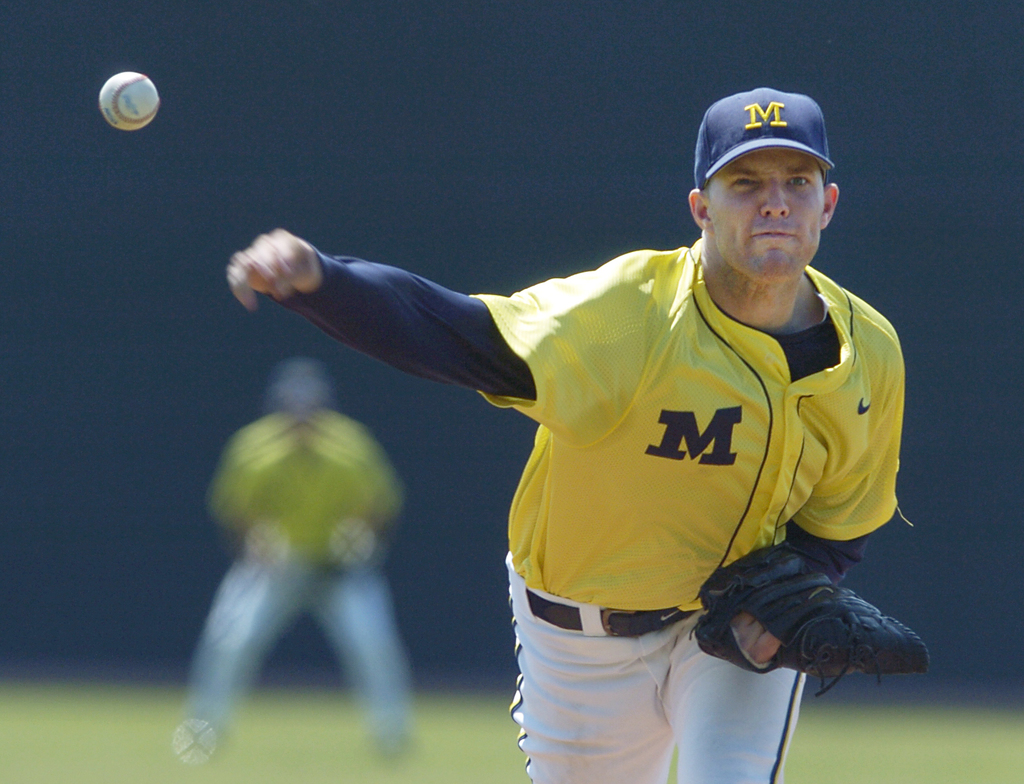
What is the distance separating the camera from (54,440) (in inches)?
391

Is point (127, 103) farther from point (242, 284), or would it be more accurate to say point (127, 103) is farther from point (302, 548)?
point (302, 548)

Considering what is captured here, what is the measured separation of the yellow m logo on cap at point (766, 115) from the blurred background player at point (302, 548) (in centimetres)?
511

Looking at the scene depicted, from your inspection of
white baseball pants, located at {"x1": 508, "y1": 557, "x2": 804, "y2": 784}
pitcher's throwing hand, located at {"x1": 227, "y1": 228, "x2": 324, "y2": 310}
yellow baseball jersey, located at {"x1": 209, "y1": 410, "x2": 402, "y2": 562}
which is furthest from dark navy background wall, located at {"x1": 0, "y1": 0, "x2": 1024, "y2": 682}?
pitcher's throwing hand, located at {"x1": 227, "y1": 228, "x2": 324, "y2": 310}

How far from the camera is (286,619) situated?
7930 mm

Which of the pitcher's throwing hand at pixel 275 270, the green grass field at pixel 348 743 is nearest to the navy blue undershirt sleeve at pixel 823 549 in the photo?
the pitcher's throwing hand at pixel 275 270

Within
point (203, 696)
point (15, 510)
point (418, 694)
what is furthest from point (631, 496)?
point (15, 510)

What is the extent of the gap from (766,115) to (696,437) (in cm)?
72

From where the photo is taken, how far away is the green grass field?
670cm

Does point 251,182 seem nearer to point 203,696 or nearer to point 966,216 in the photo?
point 203,696

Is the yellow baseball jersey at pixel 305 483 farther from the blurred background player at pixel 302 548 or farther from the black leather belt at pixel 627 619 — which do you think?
the black leather belt at pixel 627 619

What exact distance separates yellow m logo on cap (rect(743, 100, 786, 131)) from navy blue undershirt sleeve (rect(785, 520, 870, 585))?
3.27 ft

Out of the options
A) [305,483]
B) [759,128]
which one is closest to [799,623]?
[759,128]

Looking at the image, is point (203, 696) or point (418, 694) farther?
point (418, 694)

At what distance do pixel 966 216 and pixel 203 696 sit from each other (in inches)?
236
